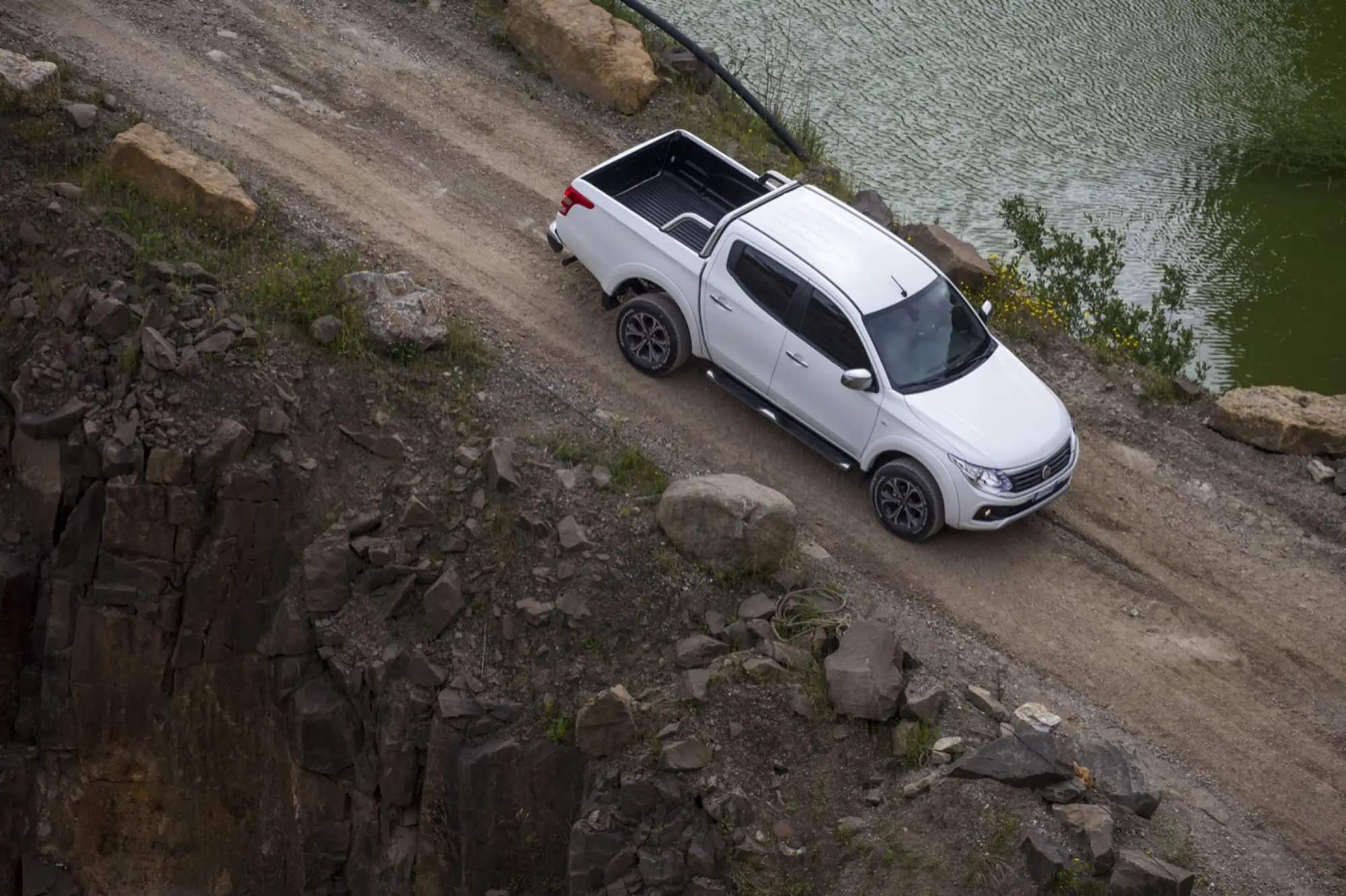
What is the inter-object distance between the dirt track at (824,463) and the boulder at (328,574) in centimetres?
288

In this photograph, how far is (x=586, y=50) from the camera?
1802cm

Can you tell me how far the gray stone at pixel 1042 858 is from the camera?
33.3 feet

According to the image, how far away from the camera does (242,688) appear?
14.1 meters

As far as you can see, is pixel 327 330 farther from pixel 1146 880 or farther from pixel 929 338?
pixel 1146 880

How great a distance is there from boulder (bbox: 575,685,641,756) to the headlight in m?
3.60

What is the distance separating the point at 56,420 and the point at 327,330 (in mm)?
2720

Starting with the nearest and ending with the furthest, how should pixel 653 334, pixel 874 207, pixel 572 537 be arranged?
pixel 572 537 → pixel 653 334 → pixel 874 207

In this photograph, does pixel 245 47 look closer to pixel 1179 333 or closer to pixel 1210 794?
pixel 1179 333

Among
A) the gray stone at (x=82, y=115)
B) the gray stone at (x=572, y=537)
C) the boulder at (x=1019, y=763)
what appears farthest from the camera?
the gray stone at (x=82, y=115)

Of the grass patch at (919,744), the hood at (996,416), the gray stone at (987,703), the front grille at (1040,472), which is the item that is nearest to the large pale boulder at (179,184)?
the hood at (996,416)

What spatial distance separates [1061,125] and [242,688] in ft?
51.0

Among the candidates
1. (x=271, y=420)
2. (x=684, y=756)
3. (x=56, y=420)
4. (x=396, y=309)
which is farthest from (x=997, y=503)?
(x=56, y=420)

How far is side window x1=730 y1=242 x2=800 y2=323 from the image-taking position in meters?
13.3

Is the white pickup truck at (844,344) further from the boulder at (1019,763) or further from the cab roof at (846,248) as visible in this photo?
the boulder at (1019,763)
